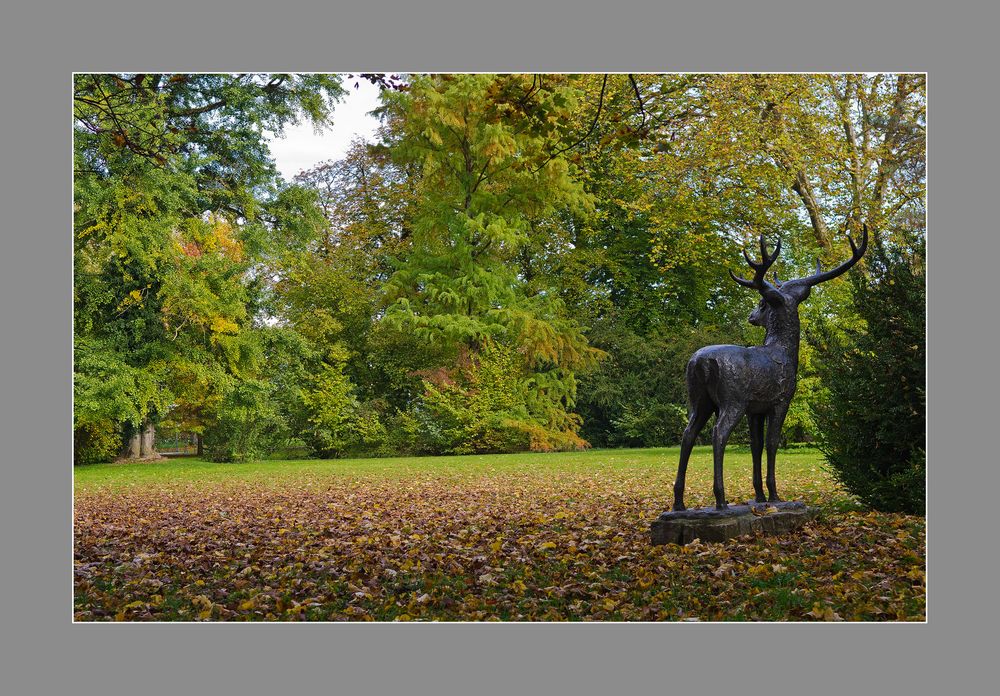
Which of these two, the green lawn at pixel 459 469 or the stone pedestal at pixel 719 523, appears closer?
the stone pedestal at pixel 719 523

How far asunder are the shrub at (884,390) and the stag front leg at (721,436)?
180cm

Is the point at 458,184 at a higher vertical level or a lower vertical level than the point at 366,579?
higher

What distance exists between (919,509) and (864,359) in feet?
4.58

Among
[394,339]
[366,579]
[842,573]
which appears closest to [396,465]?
[394,339]

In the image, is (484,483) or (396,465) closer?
(484,483)

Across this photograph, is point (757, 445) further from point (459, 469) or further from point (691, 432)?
point (459, 469)

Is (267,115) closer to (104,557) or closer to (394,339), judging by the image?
(394,339)

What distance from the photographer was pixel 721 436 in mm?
6469

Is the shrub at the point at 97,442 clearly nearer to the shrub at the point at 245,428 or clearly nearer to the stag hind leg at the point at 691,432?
the shrub at the point at 245,428

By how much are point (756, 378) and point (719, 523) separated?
46.2 inches

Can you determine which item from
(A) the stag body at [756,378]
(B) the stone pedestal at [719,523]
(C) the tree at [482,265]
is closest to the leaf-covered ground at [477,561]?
(B) the stone pedestal at [719,523]

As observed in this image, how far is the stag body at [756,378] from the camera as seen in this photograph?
6602 millimetres

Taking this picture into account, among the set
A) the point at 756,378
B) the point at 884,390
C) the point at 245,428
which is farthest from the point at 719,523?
the point at 245,428

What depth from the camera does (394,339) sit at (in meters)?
17.2
